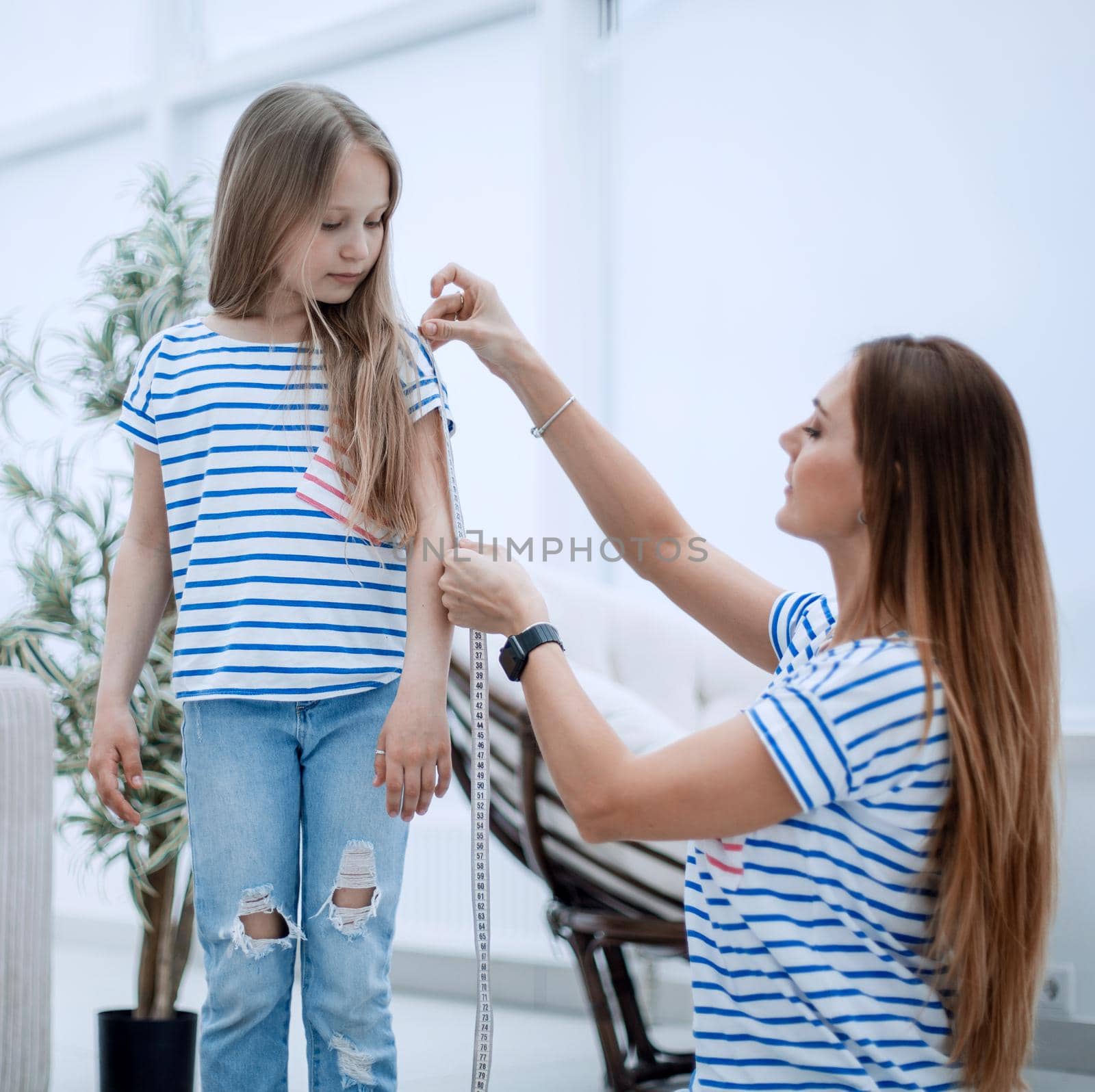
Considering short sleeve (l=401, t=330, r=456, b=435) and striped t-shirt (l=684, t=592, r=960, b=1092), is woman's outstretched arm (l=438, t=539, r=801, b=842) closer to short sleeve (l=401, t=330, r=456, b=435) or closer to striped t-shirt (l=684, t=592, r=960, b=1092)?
striped t-shirt (l=684, t=592, r=960, b=1092)

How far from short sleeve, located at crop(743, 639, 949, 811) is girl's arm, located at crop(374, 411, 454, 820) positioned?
0.44m

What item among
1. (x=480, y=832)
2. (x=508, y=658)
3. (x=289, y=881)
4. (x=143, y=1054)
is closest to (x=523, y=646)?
(x=508, y=658)

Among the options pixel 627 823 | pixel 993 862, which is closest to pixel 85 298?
pixel 627 823

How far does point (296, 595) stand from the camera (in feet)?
4.17

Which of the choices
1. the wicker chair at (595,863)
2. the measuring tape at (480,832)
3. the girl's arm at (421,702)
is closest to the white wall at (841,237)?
the wicker chair at (595,863)

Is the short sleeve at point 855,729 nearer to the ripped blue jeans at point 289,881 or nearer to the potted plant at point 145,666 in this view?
the ripped blue jeans at point 289,881

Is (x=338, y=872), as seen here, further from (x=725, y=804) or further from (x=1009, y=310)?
(x=1009, y=310)

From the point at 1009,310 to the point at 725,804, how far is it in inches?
77.6

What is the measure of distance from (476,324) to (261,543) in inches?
14.4

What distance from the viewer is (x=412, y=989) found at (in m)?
3.04

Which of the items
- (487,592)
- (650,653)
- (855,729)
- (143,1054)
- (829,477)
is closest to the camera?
(855,729)

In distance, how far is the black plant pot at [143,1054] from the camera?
1866 millimetres

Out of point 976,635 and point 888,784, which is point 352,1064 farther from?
point 976,635

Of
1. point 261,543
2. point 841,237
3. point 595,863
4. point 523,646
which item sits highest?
point 841,237
